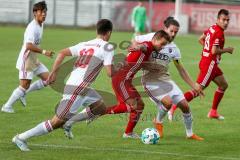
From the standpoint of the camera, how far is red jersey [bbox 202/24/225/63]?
13367 millimetres

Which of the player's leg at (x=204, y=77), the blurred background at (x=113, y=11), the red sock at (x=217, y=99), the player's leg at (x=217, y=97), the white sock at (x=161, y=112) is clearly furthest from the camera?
the blurred background at (x=113, y=11)

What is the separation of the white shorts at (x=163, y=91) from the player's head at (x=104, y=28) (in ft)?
5.95

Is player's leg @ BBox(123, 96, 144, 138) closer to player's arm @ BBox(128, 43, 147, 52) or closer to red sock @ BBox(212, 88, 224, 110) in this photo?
player's arm @ BBox(128, 43, 147, 52)

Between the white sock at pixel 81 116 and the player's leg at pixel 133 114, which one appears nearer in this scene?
the white sock at pixel 81 116

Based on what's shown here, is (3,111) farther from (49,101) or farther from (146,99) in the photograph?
(146,99)

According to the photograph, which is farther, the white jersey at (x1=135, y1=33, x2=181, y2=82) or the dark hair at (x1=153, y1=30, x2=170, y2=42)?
the white jersey at (x1=135, y1=33, x2=181, y2=82)

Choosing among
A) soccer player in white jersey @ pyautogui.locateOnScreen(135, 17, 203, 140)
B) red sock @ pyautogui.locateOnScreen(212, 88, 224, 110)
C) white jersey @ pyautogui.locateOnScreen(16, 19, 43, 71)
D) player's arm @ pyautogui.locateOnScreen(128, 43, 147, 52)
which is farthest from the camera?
red sock @ pyautogui.locateOnScreen(212, 88, 224, 110)

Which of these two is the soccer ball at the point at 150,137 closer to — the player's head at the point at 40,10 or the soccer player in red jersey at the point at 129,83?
the soccer player in red jersey at the point at 129,83

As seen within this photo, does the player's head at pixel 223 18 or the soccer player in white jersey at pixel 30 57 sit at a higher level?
the player's head at pixel 223 18

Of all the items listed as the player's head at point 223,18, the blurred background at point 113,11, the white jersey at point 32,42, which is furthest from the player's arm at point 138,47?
the blurred background at point 113,11

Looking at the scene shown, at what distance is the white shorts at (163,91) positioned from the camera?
11.4 m

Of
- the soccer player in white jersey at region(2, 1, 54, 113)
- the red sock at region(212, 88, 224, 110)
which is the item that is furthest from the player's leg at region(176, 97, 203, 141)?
the soccer player in white jersey at region(2, 1, 54, 113)

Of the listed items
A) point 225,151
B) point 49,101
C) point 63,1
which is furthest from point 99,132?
point 63,1

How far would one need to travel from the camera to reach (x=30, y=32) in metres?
13.5
